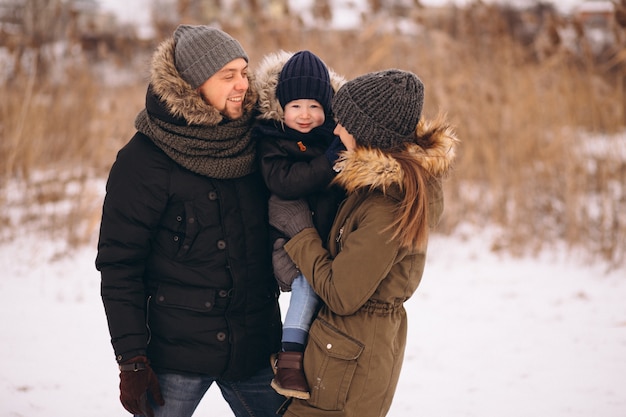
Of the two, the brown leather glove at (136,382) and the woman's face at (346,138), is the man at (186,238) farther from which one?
the woman's face at (346,138)

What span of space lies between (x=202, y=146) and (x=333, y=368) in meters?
0.74

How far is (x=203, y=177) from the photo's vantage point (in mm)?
1811

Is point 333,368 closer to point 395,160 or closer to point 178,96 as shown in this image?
point 395,160

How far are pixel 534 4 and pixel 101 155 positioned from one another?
12.8 m

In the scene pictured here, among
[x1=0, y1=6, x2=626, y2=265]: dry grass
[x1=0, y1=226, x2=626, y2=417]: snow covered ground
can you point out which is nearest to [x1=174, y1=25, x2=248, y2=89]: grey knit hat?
[x1=0, y1=226, x2=626, y2=417]: snow covered ground

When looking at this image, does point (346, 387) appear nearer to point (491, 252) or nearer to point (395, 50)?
point (491, 252)

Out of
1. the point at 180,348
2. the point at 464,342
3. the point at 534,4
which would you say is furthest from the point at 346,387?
the point at 534,4

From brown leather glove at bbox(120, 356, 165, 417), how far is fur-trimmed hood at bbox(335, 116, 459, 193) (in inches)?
30.0

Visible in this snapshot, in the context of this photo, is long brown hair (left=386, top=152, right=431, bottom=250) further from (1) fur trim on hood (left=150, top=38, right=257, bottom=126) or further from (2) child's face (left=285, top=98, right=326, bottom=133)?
(1) fur trim on hood (left=150, top=38, right=257, bottom=126)

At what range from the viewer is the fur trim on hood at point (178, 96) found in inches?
69.0

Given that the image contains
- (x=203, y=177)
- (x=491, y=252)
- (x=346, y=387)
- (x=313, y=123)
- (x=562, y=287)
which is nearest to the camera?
(x=346, y=387)

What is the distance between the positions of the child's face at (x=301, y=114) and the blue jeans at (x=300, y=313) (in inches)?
19.3

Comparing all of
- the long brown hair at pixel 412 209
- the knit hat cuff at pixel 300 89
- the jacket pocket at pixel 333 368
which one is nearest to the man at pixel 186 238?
the knit hat cuff at pixel 300 89

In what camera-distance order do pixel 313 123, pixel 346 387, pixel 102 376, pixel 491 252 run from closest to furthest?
pixel 346 387
pixel 313 123
pixel 102 376
pixel 491 252
